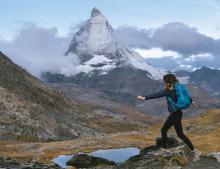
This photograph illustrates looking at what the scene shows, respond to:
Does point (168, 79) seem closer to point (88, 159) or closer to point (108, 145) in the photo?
point (88, 159)

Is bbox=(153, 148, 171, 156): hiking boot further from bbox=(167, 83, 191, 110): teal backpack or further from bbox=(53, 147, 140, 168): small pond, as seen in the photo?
bbox=(53, 147, 140, 168): small pond

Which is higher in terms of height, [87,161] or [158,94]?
[158,94]

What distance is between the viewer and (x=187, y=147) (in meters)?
35.1

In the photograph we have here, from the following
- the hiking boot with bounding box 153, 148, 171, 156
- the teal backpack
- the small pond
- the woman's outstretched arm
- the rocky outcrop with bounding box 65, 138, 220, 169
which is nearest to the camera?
the woman's outstretched arm

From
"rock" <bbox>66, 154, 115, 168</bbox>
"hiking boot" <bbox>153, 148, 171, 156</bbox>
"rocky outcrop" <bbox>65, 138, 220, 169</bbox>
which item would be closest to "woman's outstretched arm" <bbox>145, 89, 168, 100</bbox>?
"rocky outcrop" <bbox>65, 138, 220, 169</bbox>

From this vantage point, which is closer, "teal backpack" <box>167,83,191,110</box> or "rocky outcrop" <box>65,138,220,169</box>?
"teal backpack" <box>167,83,191,110</box>

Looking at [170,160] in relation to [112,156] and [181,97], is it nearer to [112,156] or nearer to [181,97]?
[181,97]

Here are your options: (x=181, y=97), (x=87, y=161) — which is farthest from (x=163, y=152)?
(x=87, y=161)

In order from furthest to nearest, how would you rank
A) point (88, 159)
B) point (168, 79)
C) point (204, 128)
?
point (204, 128), point (88, 159), point (168, 79)

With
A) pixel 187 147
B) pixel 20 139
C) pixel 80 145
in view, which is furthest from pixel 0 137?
pixel 187 147

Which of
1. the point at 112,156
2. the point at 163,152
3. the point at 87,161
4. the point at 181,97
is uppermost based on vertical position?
the point at 181,97

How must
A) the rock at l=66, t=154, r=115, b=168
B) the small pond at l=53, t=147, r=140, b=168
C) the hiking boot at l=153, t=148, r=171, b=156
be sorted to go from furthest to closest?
the small pond at l=53, t=147, r=140, b=168 < the rock at l=66, t=154, r=115, b=168 < the hiking boot at l=153, t=148, r=171, b=156

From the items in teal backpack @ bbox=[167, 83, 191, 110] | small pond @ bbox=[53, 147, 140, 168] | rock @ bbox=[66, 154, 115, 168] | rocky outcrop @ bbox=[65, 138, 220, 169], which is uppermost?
teal backpack @ bbox=[167, 83, 191, 110]

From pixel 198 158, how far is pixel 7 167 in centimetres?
3169
